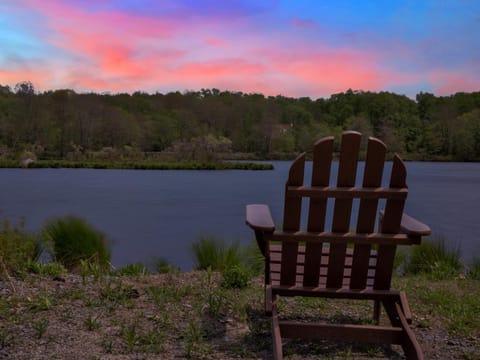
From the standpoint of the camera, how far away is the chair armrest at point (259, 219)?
211 cm

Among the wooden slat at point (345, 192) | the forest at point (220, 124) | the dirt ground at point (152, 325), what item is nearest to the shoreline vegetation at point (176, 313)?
the dirt ground at point (152, 325)

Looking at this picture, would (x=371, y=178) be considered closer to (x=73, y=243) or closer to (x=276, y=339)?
(x=276, y=339)

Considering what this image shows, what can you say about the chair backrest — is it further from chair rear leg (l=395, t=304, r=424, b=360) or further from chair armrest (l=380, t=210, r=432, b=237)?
chair rear leg (l=395, t=304, r=424, b=360)

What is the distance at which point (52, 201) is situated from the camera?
15297mm

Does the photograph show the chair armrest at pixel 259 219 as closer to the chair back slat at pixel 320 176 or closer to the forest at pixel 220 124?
the chair back slat at pixel 320 176

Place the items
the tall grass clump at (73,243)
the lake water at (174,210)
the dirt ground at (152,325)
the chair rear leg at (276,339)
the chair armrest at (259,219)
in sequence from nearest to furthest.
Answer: the chair rear leg at (276,339) → the chair armrest at (259,219) → the dirt ground at (152,325) → the tall grass clump at (73,243) → the lake water at (174,210)

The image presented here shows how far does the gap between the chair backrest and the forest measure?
117 feet

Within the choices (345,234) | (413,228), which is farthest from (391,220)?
(345,234)

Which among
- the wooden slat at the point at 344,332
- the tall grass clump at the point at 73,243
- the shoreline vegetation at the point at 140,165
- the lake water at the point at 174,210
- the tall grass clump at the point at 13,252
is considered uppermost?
the wooden slat at the point at 344,332

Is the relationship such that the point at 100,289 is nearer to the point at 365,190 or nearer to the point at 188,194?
the point at 365,190

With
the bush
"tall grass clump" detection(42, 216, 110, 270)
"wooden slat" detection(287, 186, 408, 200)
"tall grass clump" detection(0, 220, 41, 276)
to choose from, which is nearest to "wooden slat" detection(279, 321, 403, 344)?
"wooden slat" detection(287, 186, 408, 200)

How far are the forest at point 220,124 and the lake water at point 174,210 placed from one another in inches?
760

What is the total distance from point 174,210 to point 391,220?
36.6 ft

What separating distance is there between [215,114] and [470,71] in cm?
3685
